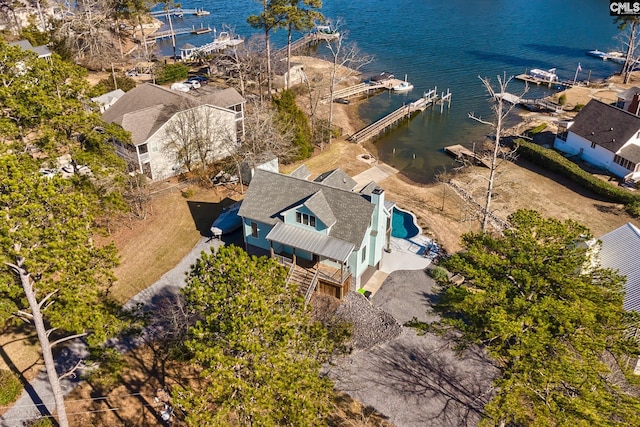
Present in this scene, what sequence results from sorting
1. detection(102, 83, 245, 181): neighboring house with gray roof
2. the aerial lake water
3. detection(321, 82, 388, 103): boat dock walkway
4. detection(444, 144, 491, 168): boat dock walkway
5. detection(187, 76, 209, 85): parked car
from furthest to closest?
detection(321, 82, 388, 103): boat dock walkway, detection(187, 76, 209, 85): parked car, the aerial lake water, detection(444, 144, 491, 168): boat dock walkway, detection(102, 83, 245, 181): neighboring house with gray roof

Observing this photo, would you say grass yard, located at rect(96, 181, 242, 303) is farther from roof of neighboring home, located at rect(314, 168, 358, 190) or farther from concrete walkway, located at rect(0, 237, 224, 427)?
roof of neighboring home, located at rect(314, 168, 358, 190)

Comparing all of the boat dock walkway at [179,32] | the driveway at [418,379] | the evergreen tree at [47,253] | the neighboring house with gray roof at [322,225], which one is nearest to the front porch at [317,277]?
the neighboring house with gray roof at [322,225]

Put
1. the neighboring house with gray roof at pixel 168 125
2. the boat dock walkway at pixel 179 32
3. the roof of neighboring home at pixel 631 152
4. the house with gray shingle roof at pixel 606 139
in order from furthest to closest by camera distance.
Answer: the boat dock walkway at pixel 179 32 → the house with gray shingle roof at pixel 606 139 → the roof of neighboring home at pixel 631 152 → the neighboring house with gray roof at pixel 168 125

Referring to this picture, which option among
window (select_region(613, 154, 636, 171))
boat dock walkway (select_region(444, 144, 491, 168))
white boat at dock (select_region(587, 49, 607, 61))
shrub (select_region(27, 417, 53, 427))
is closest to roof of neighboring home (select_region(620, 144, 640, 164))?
window (select_region(613, 154, 636, 171))

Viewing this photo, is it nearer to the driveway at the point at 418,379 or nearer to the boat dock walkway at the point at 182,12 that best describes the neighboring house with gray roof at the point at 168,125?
the driveway at the point at 418,379

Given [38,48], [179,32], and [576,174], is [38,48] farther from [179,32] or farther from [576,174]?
[576,174]

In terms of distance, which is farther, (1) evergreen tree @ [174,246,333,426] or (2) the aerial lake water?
(2) the aerial lake water

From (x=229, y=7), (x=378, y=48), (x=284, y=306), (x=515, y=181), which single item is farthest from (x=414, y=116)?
(x=229, y=7)
